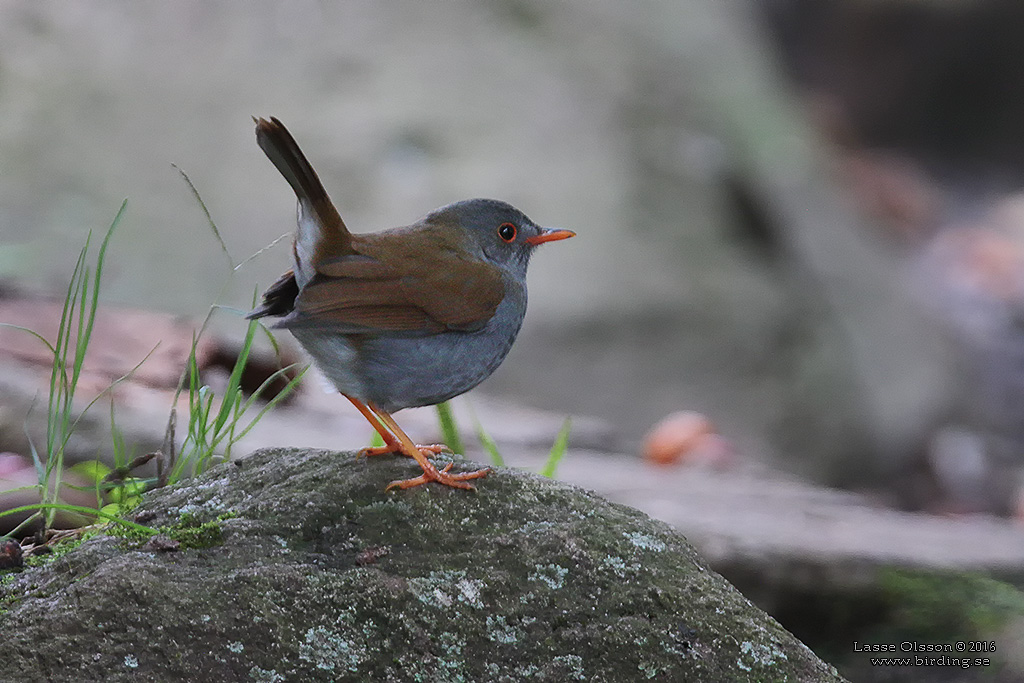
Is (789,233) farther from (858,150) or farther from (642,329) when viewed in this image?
(858,150)

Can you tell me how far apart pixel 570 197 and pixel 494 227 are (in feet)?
18.3

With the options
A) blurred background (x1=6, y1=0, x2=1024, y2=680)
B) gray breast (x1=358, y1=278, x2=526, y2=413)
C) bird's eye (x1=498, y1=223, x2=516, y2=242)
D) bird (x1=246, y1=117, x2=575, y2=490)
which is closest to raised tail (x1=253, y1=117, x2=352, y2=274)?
bird (x1=246, y1=117, x2=575, y2=490)

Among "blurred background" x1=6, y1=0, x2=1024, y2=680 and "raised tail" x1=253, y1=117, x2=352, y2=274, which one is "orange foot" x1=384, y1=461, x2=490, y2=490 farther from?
"blurred background" x1=6, y1=0, x2=1024, y2=680

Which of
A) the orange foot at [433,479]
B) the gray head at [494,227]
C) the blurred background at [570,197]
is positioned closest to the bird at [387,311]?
the orange foot at [433,479]

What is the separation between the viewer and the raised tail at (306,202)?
2816 millimetres

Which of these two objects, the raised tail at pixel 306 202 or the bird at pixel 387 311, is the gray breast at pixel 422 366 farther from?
the raised tail at pixel 306 202

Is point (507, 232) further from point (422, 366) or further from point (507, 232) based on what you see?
point (422, 366)

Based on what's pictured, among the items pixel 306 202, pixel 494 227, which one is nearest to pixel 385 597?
pixel 306 202

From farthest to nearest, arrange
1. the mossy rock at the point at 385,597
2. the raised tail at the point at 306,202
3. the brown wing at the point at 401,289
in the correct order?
the brown wing at the point at 401,289 → the raised tail at the point at 306,202 → the mossy rock at the point at 385,597

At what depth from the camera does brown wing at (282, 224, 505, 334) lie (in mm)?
2924

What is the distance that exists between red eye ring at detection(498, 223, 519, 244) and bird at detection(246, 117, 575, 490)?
216 millimetres

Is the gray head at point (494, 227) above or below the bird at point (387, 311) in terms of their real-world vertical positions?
above

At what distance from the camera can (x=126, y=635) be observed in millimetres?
2227

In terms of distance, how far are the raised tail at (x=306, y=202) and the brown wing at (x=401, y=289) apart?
5 centimetres
